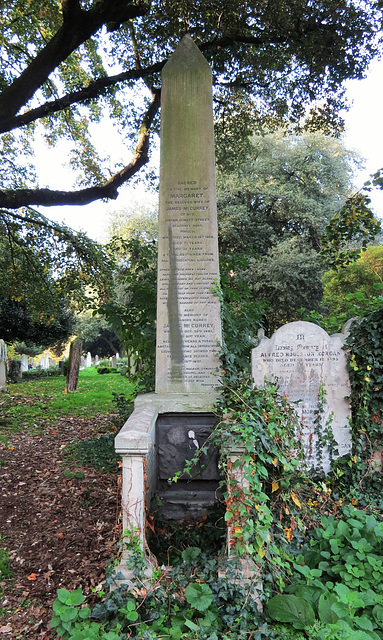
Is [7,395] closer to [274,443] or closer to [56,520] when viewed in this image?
[56,520]

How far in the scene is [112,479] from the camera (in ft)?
16.1

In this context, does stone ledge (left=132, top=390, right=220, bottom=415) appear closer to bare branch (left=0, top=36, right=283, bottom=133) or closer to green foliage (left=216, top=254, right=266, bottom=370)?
green foliage (left=216, top=254, right=266, bottom=370)

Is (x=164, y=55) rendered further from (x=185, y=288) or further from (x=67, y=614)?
(x=67, y=614)

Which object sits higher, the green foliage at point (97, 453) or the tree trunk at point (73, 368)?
the tree trunk at point (73, 368)

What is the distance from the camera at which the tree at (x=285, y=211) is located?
1645 cm

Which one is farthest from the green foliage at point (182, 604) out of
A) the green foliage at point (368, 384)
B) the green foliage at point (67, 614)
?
the green foliage at point (368, 384)

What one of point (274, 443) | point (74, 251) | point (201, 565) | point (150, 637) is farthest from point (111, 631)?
point (74, 251)

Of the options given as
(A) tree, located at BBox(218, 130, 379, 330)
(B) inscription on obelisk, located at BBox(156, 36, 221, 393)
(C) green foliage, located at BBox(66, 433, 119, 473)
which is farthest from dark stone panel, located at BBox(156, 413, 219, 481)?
(A) tree, located at BBox(218, 130, 379, 330)

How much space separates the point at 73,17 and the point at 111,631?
24.3ft

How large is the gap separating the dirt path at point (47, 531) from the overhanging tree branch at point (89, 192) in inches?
167

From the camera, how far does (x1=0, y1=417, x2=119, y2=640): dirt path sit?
9.26 feet

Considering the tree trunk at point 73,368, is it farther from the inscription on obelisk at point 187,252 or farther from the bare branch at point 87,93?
the inscription on obelisk at point 187,252

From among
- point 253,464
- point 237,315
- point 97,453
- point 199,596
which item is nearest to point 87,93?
point 237,315

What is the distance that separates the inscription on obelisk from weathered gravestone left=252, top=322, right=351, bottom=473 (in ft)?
2.35
